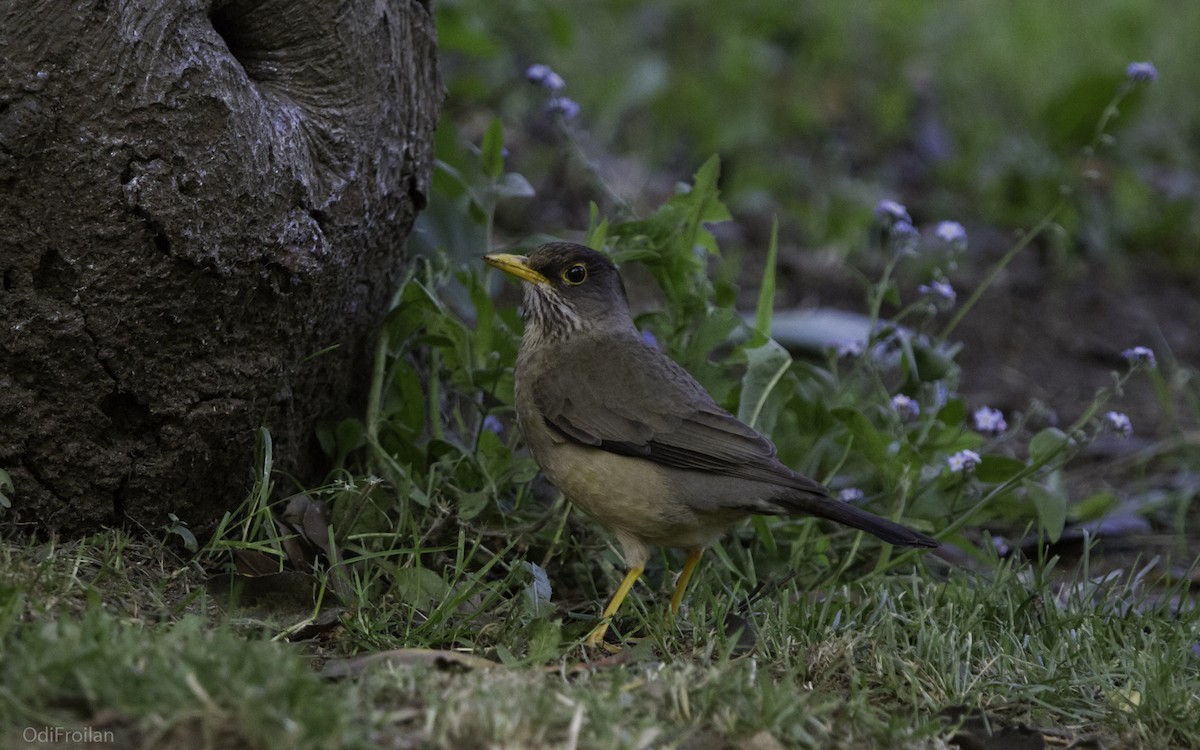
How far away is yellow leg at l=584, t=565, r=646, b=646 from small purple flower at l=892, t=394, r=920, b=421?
1478 millimetres

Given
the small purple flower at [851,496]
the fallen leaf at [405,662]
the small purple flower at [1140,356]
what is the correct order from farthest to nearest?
the small purple flower at [851,496] < the small purple flower at [1140,356] < the fallen leaf at [405,662]

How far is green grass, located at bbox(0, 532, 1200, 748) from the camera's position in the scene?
3.09 meters

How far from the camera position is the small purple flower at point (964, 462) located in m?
5.36

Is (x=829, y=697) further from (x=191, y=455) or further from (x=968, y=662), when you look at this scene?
(x=191, y=455)

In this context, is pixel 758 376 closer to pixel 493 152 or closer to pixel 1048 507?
pixel 1048 507

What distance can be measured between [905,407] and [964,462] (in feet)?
1.53

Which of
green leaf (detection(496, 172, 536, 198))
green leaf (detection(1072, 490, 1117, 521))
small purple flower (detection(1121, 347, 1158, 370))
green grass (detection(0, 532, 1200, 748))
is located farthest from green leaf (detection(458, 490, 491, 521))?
green leaf (detection(1072, 490, 1117, 521))

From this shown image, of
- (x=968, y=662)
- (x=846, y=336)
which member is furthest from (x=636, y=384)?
(x=846, y=336)

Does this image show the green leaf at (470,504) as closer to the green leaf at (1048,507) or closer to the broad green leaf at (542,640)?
the broad green leaf at (542,640)

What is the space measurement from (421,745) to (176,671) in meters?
0.61

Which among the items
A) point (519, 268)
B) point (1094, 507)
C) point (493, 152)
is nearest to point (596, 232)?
point (519, 268)

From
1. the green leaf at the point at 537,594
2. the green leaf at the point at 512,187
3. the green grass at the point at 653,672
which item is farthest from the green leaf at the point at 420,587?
the green leaf at the point at 512,187

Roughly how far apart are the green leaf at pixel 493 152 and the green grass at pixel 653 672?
1.93 m

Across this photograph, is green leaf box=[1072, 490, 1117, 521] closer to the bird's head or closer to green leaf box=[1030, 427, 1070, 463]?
green leaf box=[1030, 427, 1070, 463]
